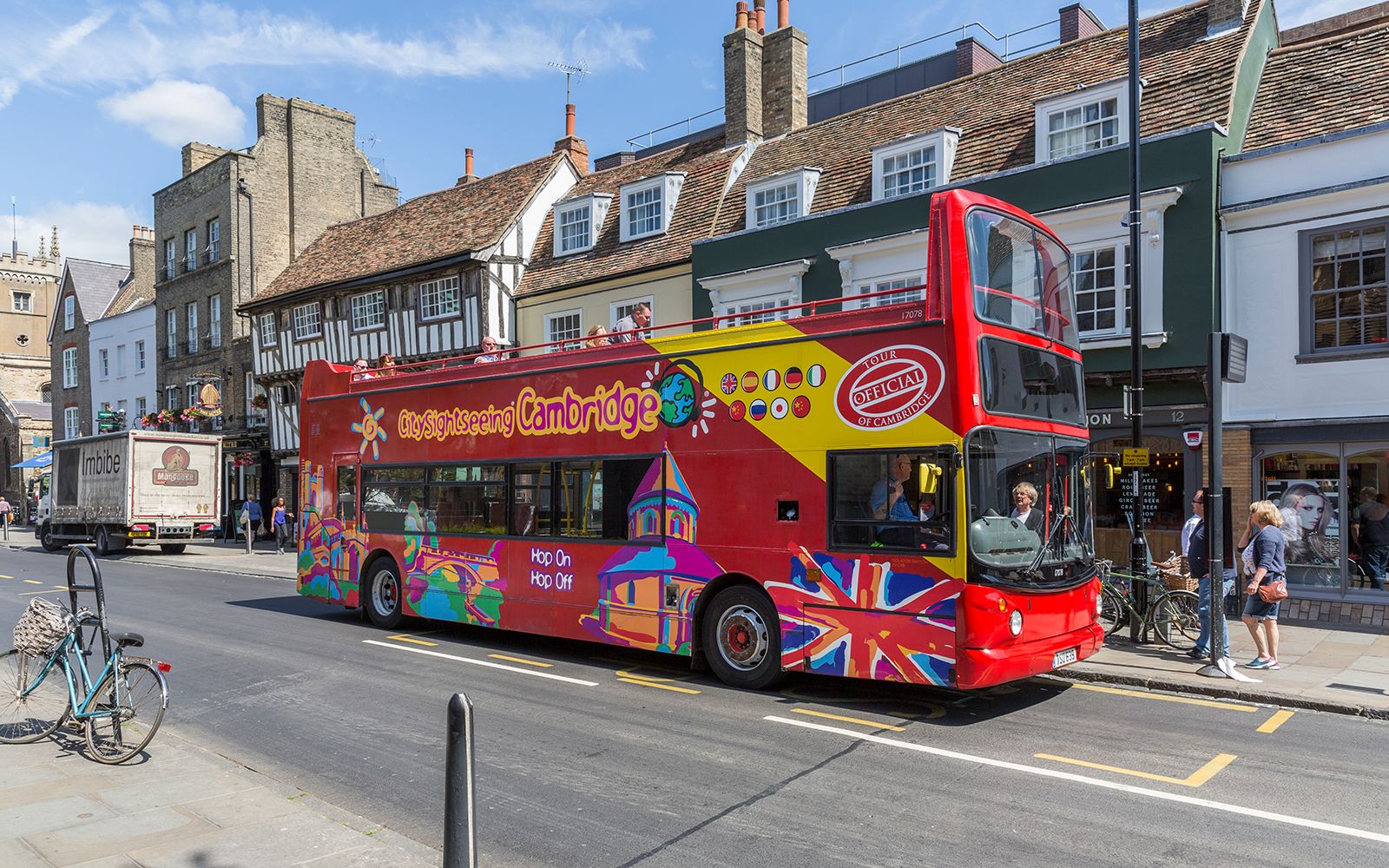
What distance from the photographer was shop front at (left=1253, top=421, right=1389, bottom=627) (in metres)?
13.2

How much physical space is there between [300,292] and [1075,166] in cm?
2461

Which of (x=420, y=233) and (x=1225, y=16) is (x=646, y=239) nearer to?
(x=420, y=233)

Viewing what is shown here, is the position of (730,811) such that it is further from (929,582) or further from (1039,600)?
(1039,600)

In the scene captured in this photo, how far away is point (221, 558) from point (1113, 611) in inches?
922

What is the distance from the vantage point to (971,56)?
2809cm

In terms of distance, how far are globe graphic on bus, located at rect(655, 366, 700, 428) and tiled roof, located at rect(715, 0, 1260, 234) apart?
9857 millimetres

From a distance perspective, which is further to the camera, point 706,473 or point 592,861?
point 706,473

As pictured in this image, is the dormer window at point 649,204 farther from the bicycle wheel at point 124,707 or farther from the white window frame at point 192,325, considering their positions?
the white window frame at point 192,325

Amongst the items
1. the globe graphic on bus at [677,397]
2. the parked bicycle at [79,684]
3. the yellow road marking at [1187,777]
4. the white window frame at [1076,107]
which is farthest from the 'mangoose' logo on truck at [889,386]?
the white window frame at [1076,107]

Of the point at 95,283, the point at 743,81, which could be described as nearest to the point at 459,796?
the point at 743,81

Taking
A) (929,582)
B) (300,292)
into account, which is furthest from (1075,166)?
(300,292)

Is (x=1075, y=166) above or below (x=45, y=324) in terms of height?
below

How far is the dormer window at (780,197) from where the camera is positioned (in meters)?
19.9

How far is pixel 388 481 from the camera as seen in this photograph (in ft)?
43.6
